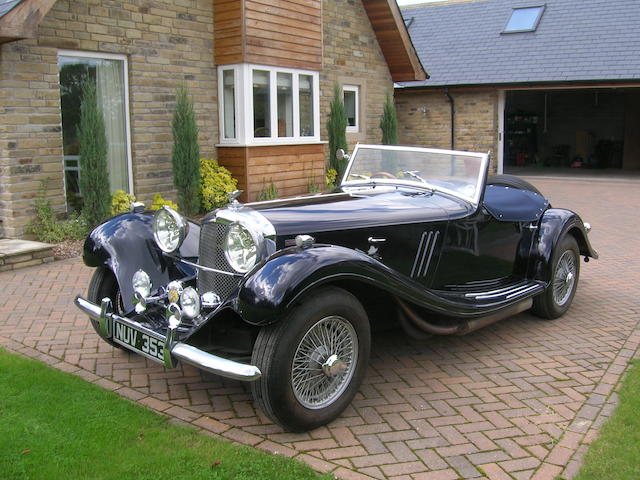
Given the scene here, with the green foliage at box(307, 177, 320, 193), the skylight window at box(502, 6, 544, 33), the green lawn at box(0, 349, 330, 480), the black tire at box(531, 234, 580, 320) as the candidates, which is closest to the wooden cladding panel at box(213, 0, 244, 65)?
the green foliage at box(307, 177, 320, 193)

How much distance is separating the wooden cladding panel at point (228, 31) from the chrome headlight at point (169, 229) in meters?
7.21

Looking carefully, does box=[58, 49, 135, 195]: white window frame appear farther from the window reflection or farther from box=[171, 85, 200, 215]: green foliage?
the window reflection

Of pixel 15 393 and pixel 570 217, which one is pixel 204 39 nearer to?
pixel 570 217

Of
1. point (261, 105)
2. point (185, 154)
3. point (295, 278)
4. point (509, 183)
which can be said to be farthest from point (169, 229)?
point (261, 105)

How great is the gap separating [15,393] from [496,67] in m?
17.2

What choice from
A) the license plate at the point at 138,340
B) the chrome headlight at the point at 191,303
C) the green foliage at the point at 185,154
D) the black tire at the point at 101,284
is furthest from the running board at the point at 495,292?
the green foliage at the point at 185,154

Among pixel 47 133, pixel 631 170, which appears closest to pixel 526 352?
pixel 47 133

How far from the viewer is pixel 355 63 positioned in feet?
49.0

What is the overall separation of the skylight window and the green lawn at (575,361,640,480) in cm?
1796

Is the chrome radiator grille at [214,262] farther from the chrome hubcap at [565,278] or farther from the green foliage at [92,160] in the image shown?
the green foliage at [92,160]

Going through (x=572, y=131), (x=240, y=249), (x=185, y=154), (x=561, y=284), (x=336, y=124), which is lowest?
(x=561, y=284)

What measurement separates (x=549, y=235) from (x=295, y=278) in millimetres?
2864

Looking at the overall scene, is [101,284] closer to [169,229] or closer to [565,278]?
[169,229]

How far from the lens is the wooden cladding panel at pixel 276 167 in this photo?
1115 centimetres
